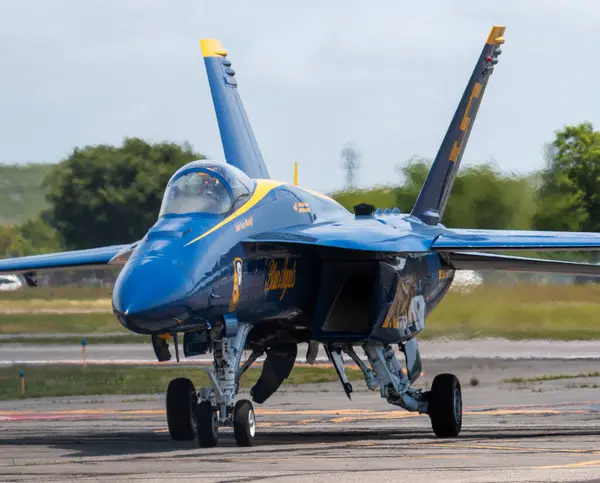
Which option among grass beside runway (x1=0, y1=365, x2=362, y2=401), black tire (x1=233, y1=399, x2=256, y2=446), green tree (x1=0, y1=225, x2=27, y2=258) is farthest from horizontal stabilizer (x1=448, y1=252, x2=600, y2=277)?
green tree (x1=0, y1=225, x2=27, y2=258)

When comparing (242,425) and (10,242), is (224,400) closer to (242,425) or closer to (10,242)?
(242,425)

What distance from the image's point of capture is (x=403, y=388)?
667 inches

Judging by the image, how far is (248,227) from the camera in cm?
1496

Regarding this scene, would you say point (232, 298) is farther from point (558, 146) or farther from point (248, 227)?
point (558, 146)

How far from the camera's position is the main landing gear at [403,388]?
16500 millimetres

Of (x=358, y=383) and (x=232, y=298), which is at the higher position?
(x=232, y=298)

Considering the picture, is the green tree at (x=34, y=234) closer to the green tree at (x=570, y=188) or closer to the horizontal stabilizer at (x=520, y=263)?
the green tree at (x=570, y=188)

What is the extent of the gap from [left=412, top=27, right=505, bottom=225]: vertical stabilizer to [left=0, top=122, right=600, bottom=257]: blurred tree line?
9.96 m

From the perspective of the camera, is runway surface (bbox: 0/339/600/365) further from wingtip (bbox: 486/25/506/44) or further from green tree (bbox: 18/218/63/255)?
green tree (bbox: 18/218/63/255)

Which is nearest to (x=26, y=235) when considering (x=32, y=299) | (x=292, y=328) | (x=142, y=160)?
(x=142, y=160)

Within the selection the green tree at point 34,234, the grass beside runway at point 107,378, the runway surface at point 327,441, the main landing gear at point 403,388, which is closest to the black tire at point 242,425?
the runway surface at point 327,441

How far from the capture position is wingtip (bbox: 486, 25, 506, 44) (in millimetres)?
21172

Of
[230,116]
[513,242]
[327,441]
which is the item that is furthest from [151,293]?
[230,116]

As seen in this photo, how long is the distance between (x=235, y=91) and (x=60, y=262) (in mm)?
5651
